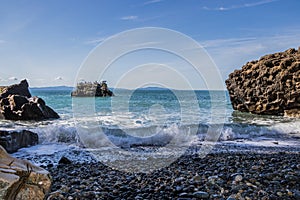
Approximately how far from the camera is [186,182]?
15.9 ft

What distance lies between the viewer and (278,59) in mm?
26000

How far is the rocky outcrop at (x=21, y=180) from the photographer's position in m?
2.41

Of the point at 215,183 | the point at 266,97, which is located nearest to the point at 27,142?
the point at 215,183

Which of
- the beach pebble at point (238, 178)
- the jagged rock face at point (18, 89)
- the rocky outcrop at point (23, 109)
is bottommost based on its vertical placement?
the beach pebble at point (238, 178)

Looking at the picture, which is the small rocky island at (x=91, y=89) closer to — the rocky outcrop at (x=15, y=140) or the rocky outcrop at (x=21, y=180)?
the rocky outcrop at (x=15, y=140)

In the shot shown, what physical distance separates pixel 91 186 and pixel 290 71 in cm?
2386

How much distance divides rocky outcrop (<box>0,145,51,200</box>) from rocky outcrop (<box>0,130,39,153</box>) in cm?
625

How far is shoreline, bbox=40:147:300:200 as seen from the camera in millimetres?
4207

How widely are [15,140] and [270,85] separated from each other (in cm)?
2355

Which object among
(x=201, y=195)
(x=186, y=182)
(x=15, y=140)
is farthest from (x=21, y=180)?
(x=15, y=140)

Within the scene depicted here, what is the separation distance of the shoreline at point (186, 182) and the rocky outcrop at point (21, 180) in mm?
1505

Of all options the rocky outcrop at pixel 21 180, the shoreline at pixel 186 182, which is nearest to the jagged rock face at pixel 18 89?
the shoreline at pixel 186 182

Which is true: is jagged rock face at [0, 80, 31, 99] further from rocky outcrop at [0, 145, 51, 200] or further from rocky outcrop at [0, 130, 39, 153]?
rocky outcrop at [0, 145, 51, 200]

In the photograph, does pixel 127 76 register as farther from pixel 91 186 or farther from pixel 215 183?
pixel 215 183
